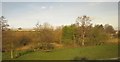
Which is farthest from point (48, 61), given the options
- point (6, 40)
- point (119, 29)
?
point (119, 29)

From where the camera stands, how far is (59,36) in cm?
412

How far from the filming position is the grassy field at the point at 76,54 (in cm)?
411

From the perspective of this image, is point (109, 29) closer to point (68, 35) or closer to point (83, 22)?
point (83, 22)

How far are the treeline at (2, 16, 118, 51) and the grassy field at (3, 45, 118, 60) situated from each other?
106 millimetres

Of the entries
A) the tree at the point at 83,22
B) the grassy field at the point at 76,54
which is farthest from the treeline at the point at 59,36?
the grassy field at the point at 76,54

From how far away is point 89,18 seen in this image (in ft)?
13.2

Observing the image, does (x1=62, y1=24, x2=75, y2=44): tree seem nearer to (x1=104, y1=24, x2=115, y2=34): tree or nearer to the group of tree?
the group of tree

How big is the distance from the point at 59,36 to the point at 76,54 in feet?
1.75

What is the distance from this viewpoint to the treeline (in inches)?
159

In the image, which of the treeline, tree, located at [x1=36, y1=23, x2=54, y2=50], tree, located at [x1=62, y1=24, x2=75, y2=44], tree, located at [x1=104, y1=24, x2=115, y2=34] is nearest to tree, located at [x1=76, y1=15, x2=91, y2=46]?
the treeline

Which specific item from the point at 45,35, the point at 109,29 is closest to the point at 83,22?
the point at 109,29

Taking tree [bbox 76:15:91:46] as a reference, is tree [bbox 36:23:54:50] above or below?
below

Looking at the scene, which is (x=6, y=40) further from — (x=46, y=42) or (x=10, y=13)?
(x=46, y=42)

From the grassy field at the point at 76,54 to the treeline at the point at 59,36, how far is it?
11 cm
